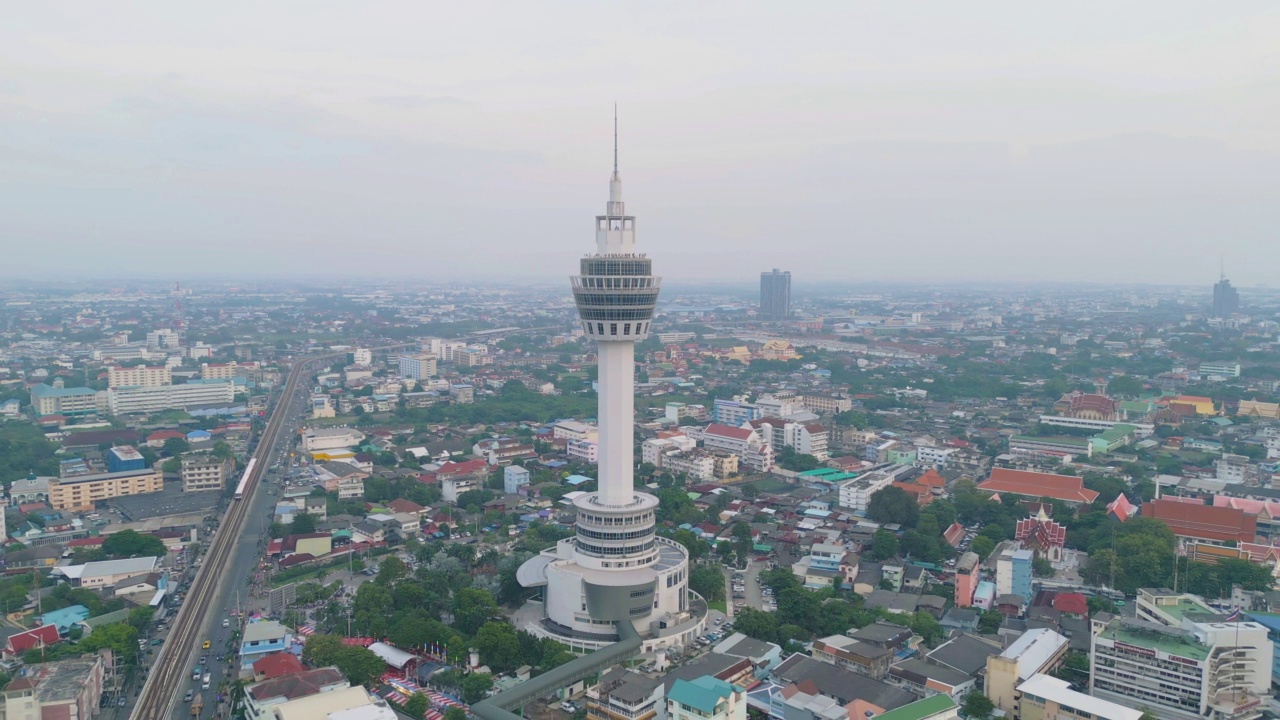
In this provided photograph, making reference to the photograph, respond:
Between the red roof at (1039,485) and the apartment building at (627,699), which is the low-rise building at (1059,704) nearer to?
the apartment building at (627,699)

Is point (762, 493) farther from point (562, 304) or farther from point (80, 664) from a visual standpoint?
point (562, 304)

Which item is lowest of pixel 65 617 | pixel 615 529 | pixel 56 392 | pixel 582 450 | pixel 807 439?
pixel 65 617

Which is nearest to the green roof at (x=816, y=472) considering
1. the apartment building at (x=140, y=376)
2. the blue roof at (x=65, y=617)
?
the blue roof at (x=65, y=617)

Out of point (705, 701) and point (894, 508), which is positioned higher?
point (705, 701)

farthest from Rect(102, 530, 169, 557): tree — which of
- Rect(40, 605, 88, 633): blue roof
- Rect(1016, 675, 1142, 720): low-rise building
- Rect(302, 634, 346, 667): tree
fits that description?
Rect(1016, 675, 1142, 720): low-rise building

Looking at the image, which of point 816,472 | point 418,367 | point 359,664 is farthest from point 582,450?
point 418,367

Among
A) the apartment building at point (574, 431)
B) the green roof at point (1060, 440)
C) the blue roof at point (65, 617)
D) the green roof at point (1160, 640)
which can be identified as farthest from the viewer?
the apartment building at point (574, 431)

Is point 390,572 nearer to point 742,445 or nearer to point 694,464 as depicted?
point 694,464
